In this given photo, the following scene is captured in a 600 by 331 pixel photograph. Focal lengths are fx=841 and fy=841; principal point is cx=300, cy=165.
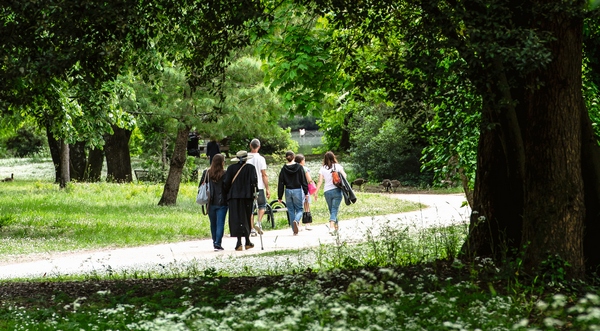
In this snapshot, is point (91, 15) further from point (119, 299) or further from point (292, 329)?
point (292, 329)

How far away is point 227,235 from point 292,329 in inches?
518

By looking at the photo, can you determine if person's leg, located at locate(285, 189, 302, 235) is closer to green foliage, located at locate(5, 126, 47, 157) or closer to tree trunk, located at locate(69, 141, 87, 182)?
tree trunk, located at locate(69, 141, 87, 182)

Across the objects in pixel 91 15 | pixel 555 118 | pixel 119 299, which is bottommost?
pixel 119 299

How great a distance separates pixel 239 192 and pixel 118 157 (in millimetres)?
20871

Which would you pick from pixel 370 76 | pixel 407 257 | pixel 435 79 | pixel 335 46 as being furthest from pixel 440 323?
pixel 335 46

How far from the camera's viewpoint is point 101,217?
20594 millimetres

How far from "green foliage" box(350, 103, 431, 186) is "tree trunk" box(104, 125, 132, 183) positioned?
32.4ft

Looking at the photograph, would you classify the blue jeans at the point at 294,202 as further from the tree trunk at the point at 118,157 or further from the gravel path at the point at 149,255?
the tree trunk at the point at 118,157

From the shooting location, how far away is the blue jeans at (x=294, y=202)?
17000mm

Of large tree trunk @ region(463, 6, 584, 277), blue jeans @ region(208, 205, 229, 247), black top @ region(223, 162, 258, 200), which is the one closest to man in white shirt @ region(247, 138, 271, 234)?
blue jeans @ region(208, 205, 229, 247)

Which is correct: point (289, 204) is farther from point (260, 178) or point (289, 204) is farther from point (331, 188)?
point (331, 188)

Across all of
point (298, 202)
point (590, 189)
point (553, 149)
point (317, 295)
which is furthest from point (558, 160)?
point (298, 202)

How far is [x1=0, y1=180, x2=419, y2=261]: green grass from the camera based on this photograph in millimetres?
17030

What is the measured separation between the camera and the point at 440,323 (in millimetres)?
6070
